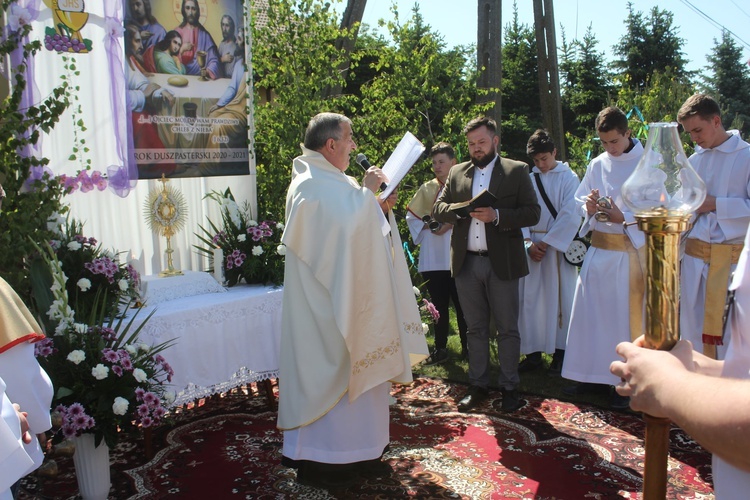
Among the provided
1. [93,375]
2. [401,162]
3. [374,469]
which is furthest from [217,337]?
[401,162]

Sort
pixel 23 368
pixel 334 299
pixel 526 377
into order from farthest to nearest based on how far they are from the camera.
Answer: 1. pixel 526 377
2. pixel 334 299
3. pixel 23 368

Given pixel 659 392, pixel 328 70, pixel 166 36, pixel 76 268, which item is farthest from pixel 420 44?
pixel 659 392

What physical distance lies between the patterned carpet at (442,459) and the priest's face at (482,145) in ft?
6.54

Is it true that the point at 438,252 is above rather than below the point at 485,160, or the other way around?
below

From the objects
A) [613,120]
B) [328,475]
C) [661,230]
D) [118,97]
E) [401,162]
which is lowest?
[328,475]

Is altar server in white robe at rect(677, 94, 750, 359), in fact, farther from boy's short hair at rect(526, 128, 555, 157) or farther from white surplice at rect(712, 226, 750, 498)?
white surplice at rect(712, 226, 750, 498)

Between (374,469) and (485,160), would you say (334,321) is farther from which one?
(485,160)

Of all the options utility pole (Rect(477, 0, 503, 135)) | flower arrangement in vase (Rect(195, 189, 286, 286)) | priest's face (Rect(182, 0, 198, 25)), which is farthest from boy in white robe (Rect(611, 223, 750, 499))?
utility pole (Rect(477, 0, 503, 135))

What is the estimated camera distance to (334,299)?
13.1ft

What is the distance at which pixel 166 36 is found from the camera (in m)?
5.84

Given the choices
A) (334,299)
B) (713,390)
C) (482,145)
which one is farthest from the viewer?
(482,145)

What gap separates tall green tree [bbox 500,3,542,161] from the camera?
2167cm

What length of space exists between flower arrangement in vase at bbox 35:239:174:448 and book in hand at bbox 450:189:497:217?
2554 millimetres

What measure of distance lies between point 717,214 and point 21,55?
479cm
